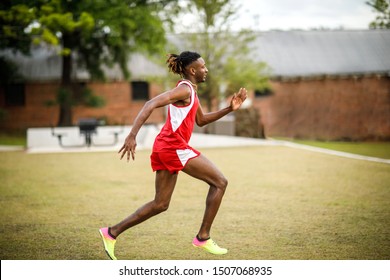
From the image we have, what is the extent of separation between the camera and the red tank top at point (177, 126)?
5324mm

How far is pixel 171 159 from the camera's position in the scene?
534 centimetres

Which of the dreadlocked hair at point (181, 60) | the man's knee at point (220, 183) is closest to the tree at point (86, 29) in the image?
the dreadlocked hair at point (181, 60)

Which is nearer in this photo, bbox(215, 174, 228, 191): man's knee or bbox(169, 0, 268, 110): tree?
bbox(215, 174, 228, 191): man's knee

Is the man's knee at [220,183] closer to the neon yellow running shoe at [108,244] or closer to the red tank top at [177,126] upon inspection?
the red tank top at [177,126]

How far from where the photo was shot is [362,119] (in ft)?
81.5

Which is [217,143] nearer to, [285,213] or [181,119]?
[285,213]

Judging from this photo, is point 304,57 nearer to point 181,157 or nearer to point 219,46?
point 219,46

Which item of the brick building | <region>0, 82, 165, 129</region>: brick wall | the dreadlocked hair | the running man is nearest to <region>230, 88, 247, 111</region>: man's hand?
the running man

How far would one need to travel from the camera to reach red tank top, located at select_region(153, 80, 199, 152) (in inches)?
210

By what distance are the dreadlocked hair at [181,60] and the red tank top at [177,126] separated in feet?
0.87

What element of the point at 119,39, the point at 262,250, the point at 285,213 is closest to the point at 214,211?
the point at 262,250

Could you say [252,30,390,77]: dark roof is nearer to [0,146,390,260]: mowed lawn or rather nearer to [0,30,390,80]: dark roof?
[0,30,390,80]: dark roof

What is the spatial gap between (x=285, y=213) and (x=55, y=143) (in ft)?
50.5

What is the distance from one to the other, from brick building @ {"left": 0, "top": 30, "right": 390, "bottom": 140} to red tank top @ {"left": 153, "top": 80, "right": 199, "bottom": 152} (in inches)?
880
